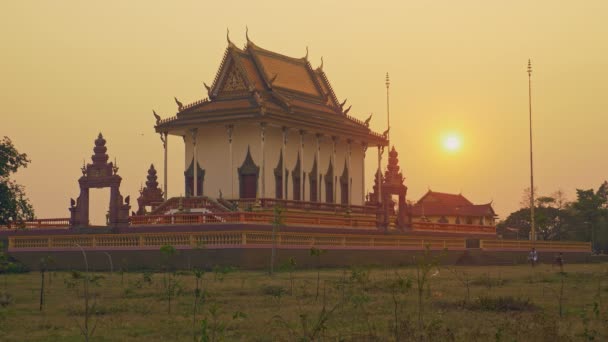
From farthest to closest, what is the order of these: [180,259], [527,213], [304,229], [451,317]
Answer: [527,213], [304,229], [180,259], [451,317]

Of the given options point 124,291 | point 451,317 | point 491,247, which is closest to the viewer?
point 451,317

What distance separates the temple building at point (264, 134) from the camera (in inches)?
2013

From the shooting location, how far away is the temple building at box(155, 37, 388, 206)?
51.1 metres

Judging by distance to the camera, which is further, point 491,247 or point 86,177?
point 491,247

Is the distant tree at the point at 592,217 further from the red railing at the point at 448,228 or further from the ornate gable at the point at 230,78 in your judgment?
the ornate gable at the point at 230,78

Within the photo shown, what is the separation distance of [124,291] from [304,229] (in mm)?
19947

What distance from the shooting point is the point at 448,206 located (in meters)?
92.8

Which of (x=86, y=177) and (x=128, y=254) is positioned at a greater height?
(x=86, y=177)

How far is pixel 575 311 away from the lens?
62.6 feet

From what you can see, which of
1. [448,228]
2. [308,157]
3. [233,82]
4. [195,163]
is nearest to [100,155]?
[195,163]

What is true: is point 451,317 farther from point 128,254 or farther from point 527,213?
point 527,213

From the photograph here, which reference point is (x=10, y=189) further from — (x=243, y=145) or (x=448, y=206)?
(x=448, y=206)

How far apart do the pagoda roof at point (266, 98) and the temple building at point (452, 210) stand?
3399cm

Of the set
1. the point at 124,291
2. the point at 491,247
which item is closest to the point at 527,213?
the point at 491,247
